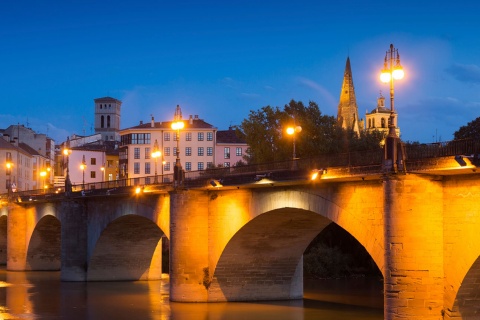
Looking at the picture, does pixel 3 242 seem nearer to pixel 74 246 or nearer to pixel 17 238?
pixel 17 238

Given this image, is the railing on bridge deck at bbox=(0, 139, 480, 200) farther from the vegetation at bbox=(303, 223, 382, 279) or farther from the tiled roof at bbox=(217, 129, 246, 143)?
the tiled roof at bbox=(217, 129, 246, 143)

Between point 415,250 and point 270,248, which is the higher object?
point 415,250

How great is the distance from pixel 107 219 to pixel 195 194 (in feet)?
50.9

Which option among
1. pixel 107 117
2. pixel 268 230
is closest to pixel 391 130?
pixel 268 230

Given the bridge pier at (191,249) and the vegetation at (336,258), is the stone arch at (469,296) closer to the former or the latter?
the bridge pier at (191,249)

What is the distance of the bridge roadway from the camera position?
2566 cm

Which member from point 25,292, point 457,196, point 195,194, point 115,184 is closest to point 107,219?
point 115,184

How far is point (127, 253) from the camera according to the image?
5819 centimetres

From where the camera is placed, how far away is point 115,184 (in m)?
55.1

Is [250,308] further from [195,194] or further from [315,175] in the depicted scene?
[315,175]

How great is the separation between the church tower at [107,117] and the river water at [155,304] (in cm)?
13325

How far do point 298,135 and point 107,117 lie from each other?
12558 cm

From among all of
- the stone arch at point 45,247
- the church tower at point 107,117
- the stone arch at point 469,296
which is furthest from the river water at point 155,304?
the church tower at point 107,117

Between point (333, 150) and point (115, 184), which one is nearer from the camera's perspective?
point (115, 184)
